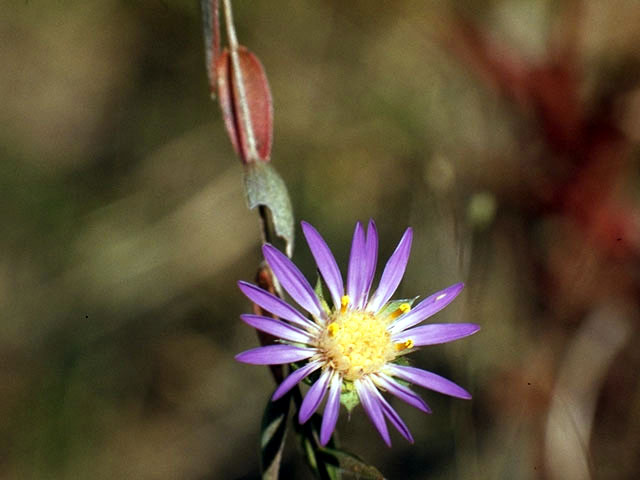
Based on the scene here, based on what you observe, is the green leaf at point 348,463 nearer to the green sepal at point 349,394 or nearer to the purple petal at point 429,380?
the green sepal at point 349,394

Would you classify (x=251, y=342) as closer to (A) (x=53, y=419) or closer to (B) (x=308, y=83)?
(A) (x=53, y=419)

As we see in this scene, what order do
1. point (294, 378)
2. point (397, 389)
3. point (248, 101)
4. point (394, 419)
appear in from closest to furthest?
1. point (294, 378)
2. point (394, 419)
3. point (397, 389)
4. point (248, 101)

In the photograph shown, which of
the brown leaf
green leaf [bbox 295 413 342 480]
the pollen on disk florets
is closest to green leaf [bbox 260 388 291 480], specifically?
green leaf [bbox 295 413 342 480]

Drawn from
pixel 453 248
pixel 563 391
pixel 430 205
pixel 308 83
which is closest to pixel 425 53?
pixel 308 83

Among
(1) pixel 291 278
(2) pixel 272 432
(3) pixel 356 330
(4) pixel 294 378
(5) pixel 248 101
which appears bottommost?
(2) pixel 272 432

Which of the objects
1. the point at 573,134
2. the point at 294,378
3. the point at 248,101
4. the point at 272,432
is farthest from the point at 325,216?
the point at 294,378

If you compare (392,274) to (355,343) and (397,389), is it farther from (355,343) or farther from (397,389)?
A: (397,389)

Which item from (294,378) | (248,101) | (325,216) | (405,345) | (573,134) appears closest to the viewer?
(294,378)

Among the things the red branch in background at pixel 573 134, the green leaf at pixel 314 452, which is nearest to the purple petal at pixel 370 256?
the green leaf at pixel 314 452
